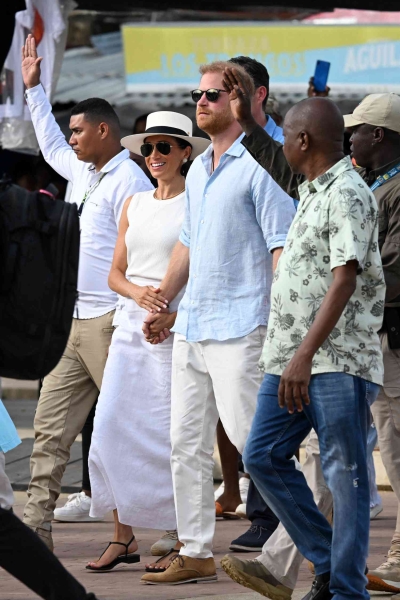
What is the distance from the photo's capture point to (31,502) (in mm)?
6238

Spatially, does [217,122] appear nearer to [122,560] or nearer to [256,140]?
[256,140]

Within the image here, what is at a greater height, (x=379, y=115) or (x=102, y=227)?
(x=379, y=115)

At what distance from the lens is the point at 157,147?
20.8ft

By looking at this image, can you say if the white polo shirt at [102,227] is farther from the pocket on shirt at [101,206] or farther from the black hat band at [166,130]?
the black hat band at [166,130]

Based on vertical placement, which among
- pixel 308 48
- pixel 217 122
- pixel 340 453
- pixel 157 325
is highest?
pixel 308 48

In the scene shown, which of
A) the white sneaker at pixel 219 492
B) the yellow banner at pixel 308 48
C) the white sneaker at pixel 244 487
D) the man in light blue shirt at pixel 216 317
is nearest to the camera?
the man in light blue shirt at pixel 216 317

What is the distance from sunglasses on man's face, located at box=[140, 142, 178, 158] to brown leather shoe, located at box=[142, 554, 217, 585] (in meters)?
2.05

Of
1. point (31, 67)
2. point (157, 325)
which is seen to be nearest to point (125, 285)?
point (157, 325)

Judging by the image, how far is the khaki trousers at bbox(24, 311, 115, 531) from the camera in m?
6.32

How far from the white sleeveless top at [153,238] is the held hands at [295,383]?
1788 mm

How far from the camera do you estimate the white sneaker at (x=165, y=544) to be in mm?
6375

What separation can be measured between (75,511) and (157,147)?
2450 millimetres

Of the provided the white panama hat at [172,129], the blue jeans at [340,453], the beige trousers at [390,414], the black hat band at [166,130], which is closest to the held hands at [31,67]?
the white panama hat at [172,129]

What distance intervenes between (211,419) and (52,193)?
160 cm
